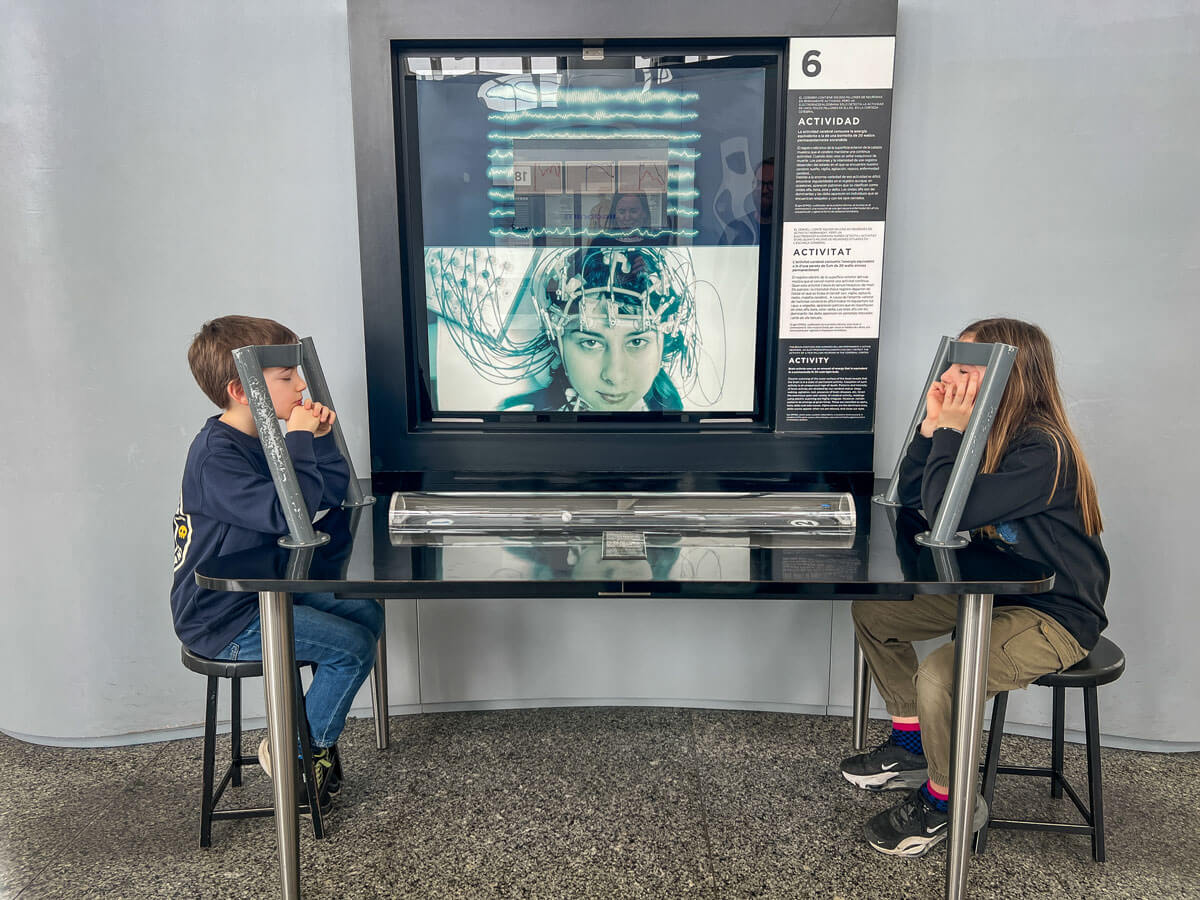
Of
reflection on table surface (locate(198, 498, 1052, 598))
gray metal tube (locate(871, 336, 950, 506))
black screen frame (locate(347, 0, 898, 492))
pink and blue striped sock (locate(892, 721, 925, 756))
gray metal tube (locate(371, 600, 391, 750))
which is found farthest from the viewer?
gray metal tube (locate(371, 600, 391, 750))

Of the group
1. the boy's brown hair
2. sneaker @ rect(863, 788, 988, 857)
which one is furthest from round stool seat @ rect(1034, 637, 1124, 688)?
the boy's brown hair

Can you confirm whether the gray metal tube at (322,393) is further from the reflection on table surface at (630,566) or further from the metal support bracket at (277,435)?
the reflection on table surface at (630,566)

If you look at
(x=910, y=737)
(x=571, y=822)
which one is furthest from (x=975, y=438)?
(x=571, y=822)

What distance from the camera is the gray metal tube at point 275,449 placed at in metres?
1.71

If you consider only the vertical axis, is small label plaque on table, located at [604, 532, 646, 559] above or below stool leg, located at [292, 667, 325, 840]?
above

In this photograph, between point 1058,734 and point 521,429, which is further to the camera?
point 521,429

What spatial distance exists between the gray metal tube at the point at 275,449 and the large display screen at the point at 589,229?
714mm

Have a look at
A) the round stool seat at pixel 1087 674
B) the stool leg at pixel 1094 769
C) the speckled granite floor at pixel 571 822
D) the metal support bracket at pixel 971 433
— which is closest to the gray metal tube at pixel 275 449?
the speckled granite floor at pixel 571 822

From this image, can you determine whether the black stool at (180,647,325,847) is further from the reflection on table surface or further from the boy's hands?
the boy's hands

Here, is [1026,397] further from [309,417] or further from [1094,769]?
[309,417]

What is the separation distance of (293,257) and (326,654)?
1.09 meters

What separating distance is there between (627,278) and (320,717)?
136cm

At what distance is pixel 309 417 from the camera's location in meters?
1.92

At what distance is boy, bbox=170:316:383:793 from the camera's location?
183cm
